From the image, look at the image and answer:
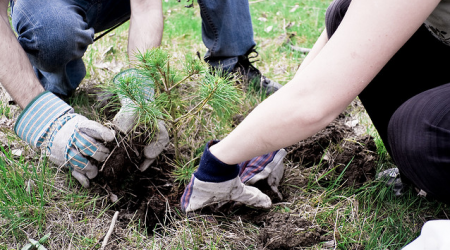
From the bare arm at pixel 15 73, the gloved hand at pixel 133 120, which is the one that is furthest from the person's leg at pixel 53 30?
the gloved hand at pixel 133 120

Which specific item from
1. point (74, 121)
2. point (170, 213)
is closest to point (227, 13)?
point (74, 121)

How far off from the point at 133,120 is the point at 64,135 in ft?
0.86

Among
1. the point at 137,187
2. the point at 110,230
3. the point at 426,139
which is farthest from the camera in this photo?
the point at 137,187

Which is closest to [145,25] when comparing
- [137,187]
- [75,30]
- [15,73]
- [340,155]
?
[75,30]

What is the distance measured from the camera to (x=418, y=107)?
3.36 ft

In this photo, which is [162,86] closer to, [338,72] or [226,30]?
[338,72]

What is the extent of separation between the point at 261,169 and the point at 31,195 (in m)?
0.92

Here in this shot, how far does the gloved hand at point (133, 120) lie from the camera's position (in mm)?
1233

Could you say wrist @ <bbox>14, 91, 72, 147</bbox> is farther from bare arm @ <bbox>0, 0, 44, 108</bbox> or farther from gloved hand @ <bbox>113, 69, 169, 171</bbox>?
gloved hand @ <bbox>113, 69, 169, 171</bbox>

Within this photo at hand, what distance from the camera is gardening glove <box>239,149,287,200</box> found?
1391 millimetres

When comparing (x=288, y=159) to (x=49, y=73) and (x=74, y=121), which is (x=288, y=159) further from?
(x=49, y=73)

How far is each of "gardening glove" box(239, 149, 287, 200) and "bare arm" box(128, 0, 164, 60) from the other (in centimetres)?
73

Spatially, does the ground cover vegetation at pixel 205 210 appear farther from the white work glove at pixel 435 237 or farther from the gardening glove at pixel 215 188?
the white work glove at pixel 435 237

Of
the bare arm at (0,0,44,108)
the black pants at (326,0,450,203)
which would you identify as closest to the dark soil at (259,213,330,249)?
the black pants at (326,0,450,203)
